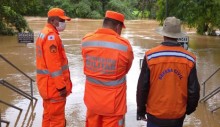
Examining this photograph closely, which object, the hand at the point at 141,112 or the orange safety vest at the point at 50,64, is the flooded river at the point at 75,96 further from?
the hand at the point at 141,112

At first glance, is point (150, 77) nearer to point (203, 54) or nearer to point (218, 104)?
point (218, 104)

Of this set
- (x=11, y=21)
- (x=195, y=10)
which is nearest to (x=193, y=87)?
(x=195, y=10)

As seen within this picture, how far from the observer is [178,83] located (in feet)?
12.0

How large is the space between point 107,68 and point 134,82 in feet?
20.7

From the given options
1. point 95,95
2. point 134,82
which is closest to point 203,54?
point 134,82

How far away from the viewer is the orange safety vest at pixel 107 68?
12.8ft

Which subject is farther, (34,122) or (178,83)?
(34,122)

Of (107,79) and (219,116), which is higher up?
(107,79)

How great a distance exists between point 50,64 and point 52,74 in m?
0.14

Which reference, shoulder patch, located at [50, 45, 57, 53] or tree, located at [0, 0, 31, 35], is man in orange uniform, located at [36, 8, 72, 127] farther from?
tree, located at [0, 0, 31, 35]

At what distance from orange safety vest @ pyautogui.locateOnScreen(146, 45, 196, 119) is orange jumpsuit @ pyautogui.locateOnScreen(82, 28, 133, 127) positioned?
370 millimetres

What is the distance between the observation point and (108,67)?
12.9ft

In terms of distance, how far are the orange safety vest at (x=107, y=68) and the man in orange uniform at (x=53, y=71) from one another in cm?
83

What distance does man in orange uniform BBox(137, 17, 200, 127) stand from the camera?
142 inches
